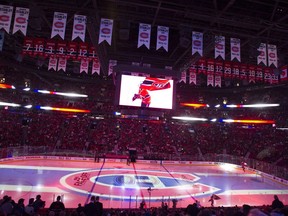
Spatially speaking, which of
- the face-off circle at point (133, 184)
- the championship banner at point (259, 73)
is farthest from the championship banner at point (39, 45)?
the championship banner at point (259, 73)

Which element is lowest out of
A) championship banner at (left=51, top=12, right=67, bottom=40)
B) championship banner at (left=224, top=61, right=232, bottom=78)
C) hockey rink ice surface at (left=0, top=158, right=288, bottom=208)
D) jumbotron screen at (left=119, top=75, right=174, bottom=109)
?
hockey rink ice surface at (left=0, top=158, right=288, bottom=208)

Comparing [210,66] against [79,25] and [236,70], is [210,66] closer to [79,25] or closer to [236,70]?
[236,70]

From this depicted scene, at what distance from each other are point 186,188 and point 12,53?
28.1 m

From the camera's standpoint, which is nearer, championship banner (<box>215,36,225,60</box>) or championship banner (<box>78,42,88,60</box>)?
championship banner (<box>215,36,225,60</box>)

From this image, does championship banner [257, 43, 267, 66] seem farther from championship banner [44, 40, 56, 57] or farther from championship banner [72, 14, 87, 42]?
championship banner [44, 40, 56, 57]

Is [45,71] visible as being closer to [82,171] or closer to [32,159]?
[32,159]

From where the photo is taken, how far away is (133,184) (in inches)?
671

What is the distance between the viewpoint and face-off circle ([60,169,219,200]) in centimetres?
1456

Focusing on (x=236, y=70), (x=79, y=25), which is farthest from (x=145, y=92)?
(x=236, y=70)

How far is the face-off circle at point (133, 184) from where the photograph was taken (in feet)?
47.8

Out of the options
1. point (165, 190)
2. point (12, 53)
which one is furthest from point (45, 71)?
point (165, 190)

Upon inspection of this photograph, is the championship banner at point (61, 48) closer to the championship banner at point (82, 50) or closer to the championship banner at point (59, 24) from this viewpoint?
the championship banner at point (82, 50)

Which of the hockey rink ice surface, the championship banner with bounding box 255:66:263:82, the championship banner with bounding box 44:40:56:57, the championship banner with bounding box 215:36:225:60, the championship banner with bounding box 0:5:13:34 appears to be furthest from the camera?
the championship banner with bounding box 255:66:263:82

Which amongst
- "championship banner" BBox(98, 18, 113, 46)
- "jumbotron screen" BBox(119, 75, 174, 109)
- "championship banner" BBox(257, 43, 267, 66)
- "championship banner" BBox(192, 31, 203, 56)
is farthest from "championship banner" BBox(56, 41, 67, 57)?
"championship banner" BBox(257, 43, 267, 66)
